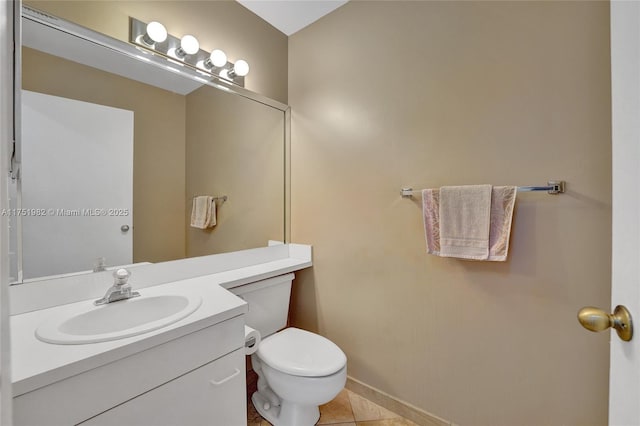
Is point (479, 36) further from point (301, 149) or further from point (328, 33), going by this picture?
point (301, 149)

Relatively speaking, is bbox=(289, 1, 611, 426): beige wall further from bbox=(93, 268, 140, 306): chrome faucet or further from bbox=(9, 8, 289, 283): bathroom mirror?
bbox=(93, 268, 140, 306): chrome faucet

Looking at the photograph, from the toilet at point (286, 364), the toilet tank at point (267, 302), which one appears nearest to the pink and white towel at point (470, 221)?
the toilet at point (286, 364)

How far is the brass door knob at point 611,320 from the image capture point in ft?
1.62

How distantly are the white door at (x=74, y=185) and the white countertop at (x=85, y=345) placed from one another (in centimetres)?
20

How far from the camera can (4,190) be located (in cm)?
36

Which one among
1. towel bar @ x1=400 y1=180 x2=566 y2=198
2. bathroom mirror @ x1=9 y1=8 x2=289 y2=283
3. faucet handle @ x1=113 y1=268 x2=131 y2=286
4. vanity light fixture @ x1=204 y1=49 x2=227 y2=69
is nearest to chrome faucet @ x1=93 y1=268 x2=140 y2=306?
faucet handle @ x1=113 y1=268 x2=131 y2=286

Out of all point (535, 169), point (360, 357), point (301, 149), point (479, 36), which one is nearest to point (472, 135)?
point (535, 169)

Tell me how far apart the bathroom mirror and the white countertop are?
17 centimetres

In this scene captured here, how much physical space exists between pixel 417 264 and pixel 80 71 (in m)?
1.75

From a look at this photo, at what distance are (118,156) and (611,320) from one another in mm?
1694

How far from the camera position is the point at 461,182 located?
130 centimetres

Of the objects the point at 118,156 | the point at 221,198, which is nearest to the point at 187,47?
the point at 118,156

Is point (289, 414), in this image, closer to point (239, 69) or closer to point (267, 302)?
point (267, 302)

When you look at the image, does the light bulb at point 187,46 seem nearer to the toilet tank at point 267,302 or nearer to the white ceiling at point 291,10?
the white ceiling at point 291,10
